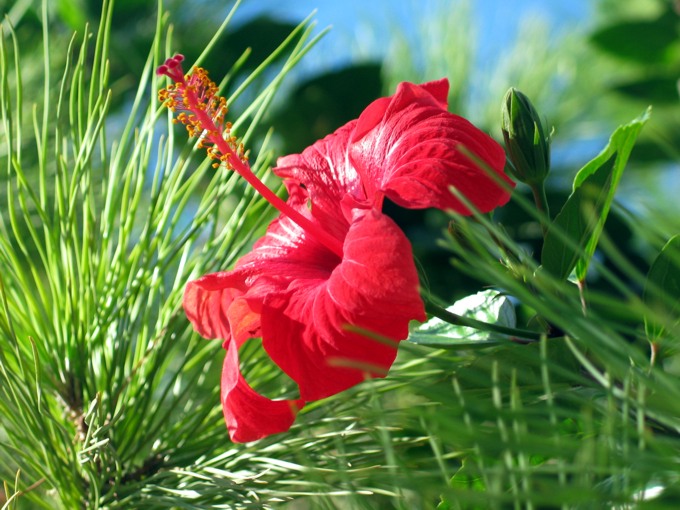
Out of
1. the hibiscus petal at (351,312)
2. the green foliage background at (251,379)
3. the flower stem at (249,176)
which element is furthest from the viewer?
the flower stem at (249,176)

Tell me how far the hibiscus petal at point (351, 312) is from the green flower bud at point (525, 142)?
0.34ft

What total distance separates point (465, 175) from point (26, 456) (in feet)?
1.03

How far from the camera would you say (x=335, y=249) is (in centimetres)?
58

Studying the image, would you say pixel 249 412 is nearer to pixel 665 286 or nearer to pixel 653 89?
pixel 665 286

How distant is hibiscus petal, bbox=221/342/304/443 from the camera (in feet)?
1.71

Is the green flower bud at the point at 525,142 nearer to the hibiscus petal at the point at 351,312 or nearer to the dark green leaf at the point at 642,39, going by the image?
the hibiscus petal at the point at 351,312

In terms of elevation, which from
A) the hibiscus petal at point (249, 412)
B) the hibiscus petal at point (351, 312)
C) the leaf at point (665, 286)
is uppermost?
the hibiscus petal at point (351, 312)

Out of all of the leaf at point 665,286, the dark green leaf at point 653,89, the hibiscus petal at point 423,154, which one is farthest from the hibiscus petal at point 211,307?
the dark green leaf at point 653,89

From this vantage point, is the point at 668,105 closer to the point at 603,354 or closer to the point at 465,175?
the point at 465,175

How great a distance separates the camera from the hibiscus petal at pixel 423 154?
51 centimetres

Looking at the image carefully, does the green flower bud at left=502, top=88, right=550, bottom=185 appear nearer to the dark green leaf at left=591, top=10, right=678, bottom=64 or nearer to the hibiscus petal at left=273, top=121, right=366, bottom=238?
the hibiscus petal at left=273, top=121, right=366, bottom=238

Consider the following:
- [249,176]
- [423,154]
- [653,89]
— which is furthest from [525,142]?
[653,89]

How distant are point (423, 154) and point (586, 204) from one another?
10 cm

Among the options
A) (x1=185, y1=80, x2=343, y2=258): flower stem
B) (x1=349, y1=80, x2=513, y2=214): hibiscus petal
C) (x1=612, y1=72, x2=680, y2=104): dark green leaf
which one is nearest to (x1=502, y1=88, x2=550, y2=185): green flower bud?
(x1=349, y1=80, x2=513, y2=214): hibiscus petal
